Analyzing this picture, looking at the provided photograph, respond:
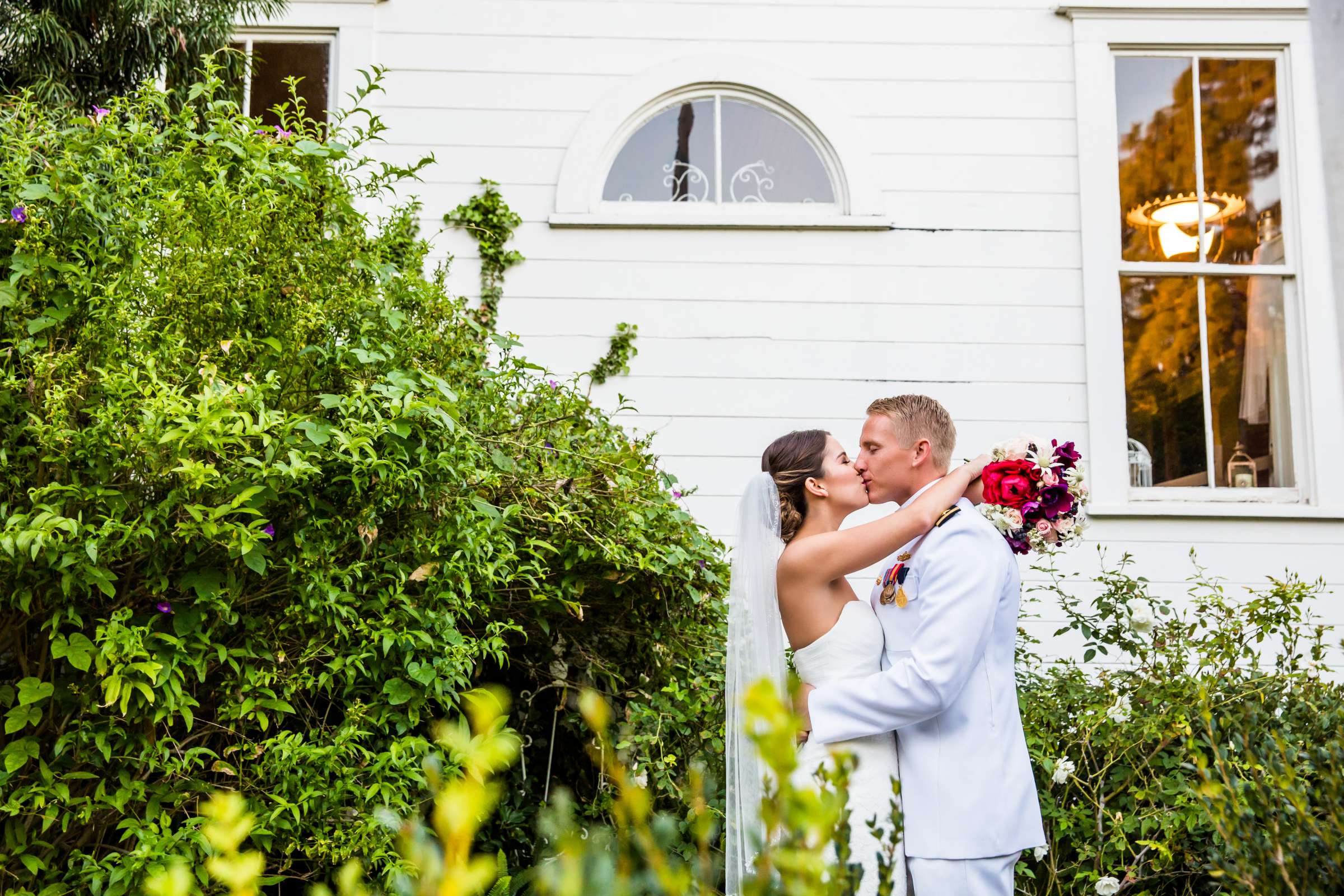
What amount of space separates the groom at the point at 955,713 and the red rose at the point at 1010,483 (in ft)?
0.29

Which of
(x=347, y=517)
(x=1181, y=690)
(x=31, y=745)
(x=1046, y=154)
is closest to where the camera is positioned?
(x=31, y=745)

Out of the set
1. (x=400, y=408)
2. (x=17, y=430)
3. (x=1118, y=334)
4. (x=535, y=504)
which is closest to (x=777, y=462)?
(x=535, y=504)

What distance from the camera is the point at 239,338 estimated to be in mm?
2887

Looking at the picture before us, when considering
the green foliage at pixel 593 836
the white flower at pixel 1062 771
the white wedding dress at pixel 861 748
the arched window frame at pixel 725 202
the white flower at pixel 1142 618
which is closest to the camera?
the green foliage at pixel 593 836

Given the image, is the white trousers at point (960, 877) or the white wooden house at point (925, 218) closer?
the white trousers at point (960, 877)

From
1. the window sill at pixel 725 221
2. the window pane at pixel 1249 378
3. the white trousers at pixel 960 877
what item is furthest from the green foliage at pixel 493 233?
the window pane at pixel 1249 378

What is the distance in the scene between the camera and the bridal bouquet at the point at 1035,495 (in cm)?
290

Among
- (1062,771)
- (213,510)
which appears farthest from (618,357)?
(213,510)

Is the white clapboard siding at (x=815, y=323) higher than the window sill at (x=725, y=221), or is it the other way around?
the window sill at (x=725, y=221)

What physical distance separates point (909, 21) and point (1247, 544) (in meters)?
3.46

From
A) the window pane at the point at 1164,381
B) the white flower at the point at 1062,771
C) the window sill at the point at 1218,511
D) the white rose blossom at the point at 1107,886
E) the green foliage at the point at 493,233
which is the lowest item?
the white rose blossom at the point at 1107,886

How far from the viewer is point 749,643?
323 cm

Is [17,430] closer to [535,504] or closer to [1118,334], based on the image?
[535,504]

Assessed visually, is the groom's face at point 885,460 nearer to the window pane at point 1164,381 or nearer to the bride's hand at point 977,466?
the bride's hand at point 977,466
